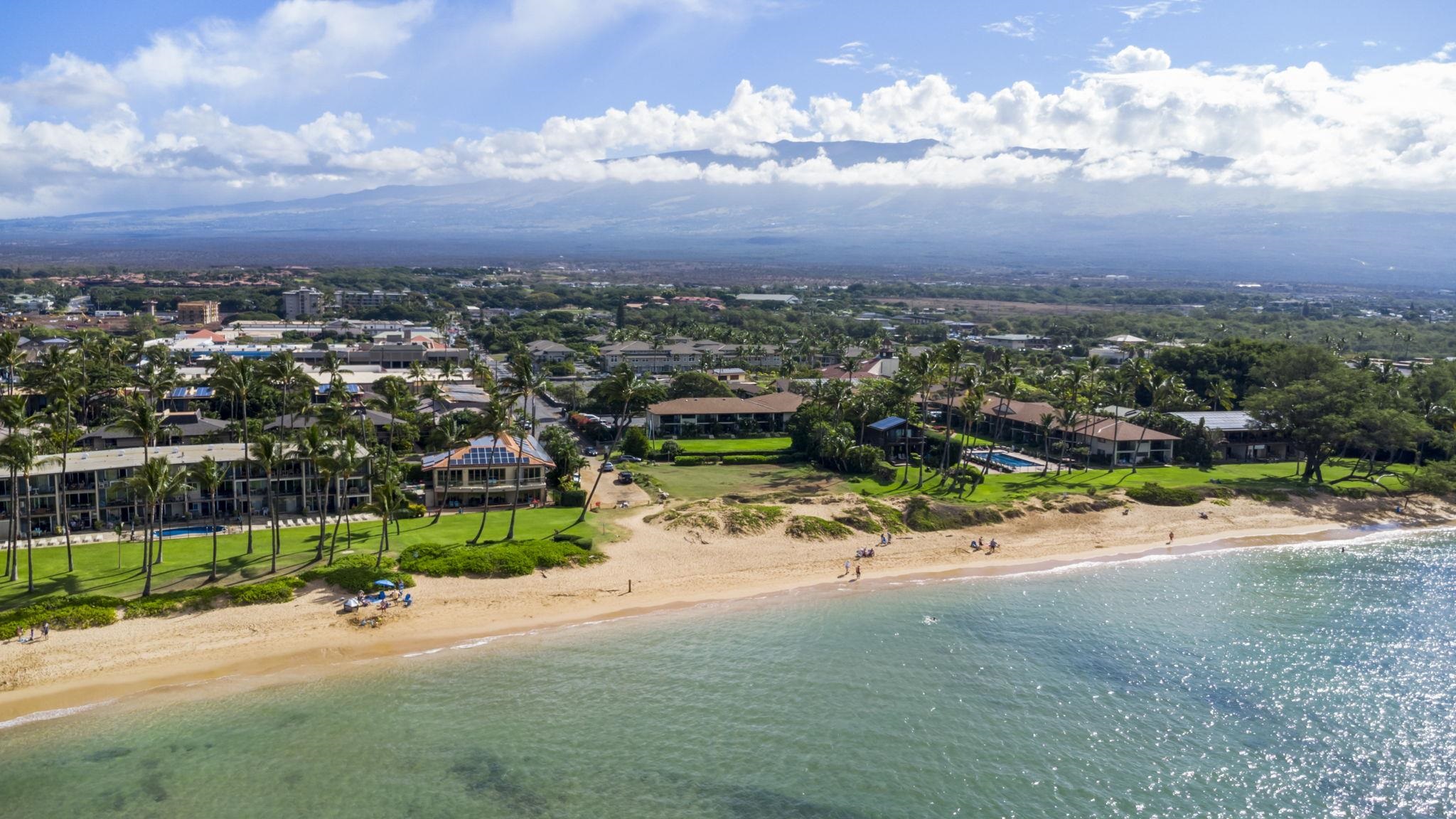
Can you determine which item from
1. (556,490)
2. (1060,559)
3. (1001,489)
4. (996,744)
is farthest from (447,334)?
(996,744)

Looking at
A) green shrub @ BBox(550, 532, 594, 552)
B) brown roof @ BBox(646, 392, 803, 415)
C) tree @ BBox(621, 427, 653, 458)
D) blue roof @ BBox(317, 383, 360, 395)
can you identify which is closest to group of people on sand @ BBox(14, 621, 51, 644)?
green shrub @ BBox(550, 532, 594, 552)

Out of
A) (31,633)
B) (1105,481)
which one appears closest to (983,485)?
(1105,481)

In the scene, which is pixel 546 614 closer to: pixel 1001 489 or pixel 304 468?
pixel 304 468

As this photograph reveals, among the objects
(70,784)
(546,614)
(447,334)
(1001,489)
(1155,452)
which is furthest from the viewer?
(447,334)

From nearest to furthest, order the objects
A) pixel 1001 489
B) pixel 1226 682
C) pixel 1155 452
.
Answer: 1. pixel 1226 682
2. pixel 1001 489
3. pixel 1155 452

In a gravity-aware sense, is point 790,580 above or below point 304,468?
below

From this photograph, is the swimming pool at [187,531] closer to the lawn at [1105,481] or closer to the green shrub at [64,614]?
the green shrub at [64,614]
